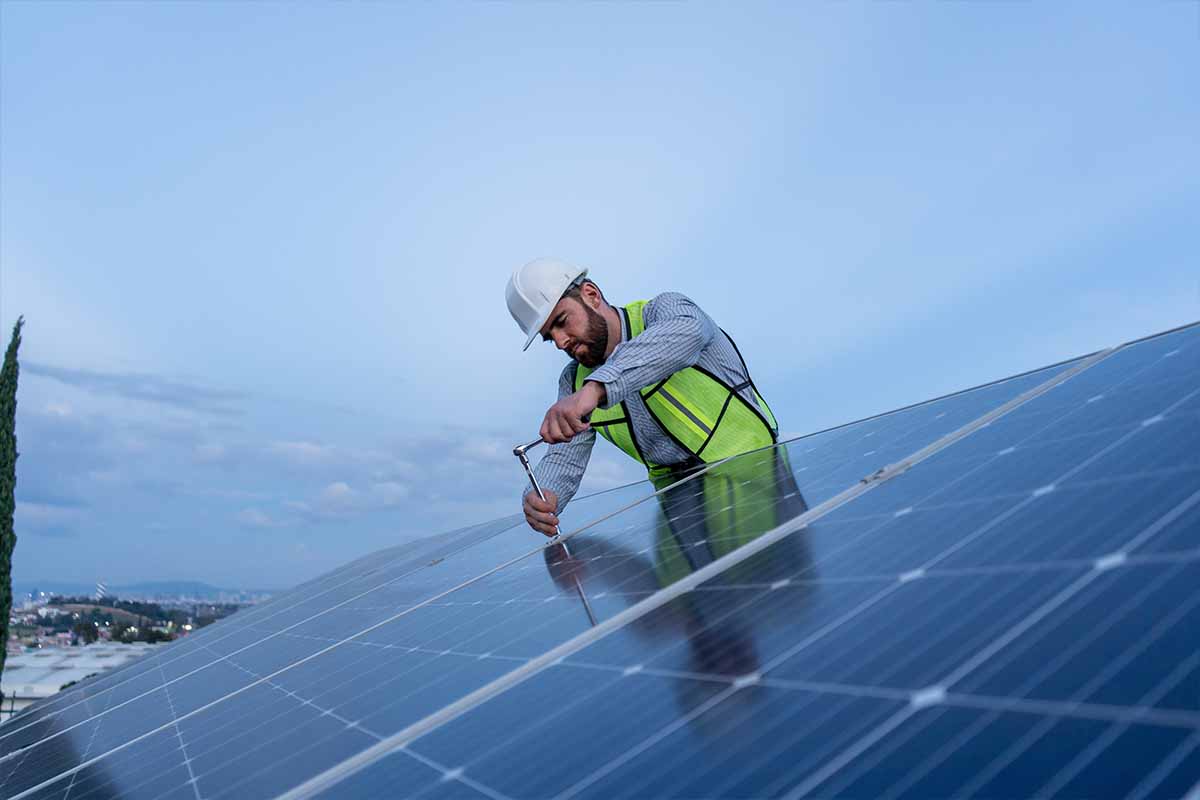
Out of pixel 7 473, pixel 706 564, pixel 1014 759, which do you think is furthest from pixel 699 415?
pixel 7 473

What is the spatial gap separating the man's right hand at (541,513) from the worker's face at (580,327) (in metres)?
1.12

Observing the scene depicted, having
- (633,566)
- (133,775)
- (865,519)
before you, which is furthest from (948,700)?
(133,775)

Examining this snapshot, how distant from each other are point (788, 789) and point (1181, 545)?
929mm

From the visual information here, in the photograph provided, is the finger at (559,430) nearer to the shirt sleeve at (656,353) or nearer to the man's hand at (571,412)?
the man's hand at (571,412)

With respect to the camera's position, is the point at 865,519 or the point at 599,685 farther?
the point at 865,519

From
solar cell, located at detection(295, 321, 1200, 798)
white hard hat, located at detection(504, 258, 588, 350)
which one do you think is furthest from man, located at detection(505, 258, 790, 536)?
solar cell, located at detection(295, 321, 1200, 798)

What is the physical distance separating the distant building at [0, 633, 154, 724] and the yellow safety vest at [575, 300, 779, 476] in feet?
66.8

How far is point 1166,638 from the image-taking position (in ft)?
4.73

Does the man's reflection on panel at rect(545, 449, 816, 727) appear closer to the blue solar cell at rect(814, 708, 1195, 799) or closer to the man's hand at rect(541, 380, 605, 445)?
→ the blue solar cell at rect(814, 708, 1195, 799)

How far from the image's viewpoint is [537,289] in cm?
649

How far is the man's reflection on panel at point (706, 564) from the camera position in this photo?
2.21m

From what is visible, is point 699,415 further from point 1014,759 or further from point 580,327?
point 1014,759

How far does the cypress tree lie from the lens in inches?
918

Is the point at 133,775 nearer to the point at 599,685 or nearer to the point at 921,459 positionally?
the point at 599,685
